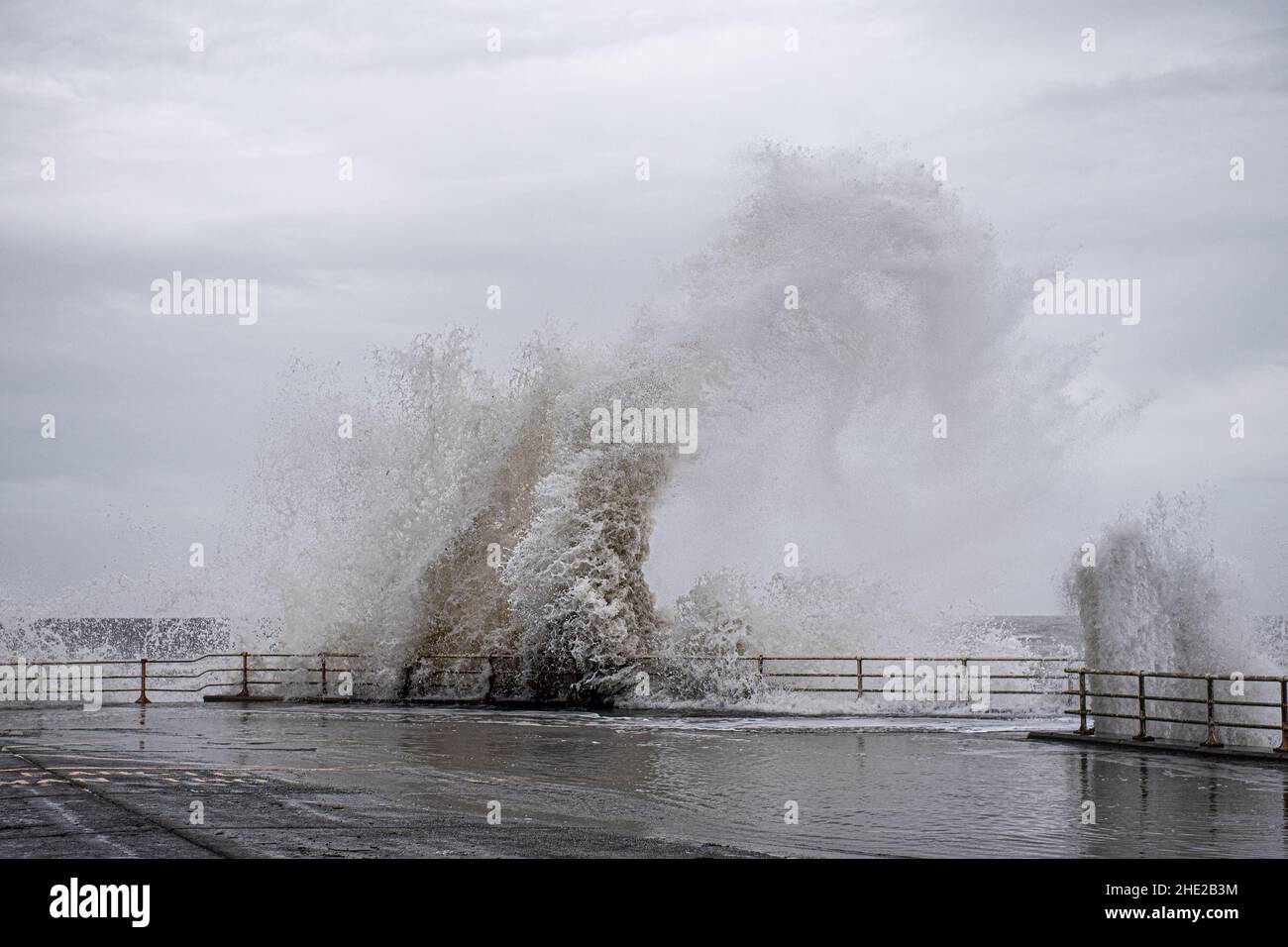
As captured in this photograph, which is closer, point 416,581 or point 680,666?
point 680,666

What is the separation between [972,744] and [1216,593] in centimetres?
515

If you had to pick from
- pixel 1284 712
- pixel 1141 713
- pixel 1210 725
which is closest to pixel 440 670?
pixel 1141 713

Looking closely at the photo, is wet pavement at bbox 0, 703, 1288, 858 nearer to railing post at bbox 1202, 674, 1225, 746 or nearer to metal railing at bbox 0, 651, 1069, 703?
railing post at bbox 1202, 674, 1225, 746

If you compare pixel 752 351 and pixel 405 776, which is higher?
pixel 752 351

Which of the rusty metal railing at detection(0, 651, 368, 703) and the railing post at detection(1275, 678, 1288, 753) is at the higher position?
the railing post at detection(1275, 678, 1288, 753)

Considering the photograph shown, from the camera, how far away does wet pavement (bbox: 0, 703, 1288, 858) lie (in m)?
11.7

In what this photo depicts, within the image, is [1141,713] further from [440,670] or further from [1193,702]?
[440,670]

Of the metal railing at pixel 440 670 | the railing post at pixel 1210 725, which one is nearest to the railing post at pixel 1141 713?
the railing post at pixel 1210 725

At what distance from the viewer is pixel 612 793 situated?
1567 cm

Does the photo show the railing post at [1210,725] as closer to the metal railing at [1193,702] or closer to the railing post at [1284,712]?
the metal railing at [1193,702]

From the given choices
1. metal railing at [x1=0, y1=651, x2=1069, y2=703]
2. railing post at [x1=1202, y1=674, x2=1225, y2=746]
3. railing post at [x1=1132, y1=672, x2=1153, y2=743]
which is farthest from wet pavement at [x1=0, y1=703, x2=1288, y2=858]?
metal railing at [x1=0, y1=651, x2=1069, y2=703]
